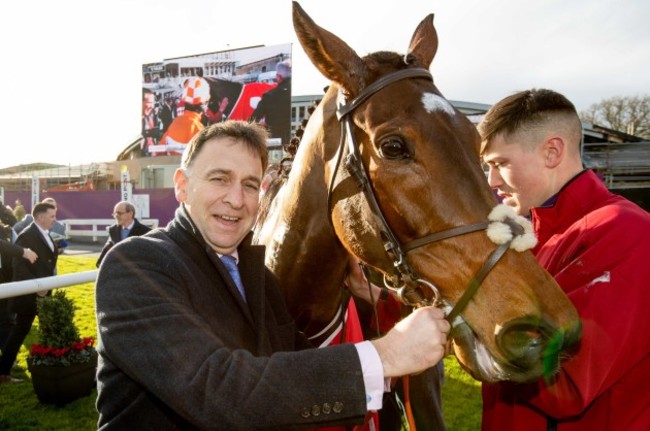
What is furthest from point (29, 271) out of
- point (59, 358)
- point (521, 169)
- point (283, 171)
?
point (521, 169)

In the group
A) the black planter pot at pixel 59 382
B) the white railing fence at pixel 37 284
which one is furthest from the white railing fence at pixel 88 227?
the white railing fence at pixel 37 284

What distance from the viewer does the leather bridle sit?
157 centimetres

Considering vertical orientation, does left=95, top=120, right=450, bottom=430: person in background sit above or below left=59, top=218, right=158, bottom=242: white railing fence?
above

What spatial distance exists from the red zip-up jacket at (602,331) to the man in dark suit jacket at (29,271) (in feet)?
20.5

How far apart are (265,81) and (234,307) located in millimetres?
20584

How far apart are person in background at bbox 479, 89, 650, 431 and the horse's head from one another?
0.20 metres

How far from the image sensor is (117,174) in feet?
148

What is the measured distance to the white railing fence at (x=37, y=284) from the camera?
3375mm

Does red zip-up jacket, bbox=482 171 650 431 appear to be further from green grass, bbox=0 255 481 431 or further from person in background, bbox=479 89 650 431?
green grass, bbox=0 255 481 431

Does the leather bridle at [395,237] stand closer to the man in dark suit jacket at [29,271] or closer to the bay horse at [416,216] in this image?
the bay horse at [416,216]

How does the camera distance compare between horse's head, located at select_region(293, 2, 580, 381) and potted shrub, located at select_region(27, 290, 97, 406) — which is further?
potted shrub, located at select_region(27, 290, 97, 406)

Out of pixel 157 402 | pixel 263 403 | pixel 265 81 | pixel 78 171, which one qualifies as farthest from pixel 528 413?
pixel 78 171

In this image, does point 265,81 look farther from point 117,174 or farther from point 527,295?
point 117,174

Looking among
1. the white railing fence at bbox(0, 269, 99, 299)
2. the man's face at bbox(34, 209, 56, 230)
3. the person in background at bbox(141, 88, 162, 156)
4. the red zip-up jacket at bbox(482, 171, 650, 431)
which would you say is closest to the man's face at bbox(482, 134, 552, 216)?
the red zip-up jacket at bbox(482, 171, 650, 431)
